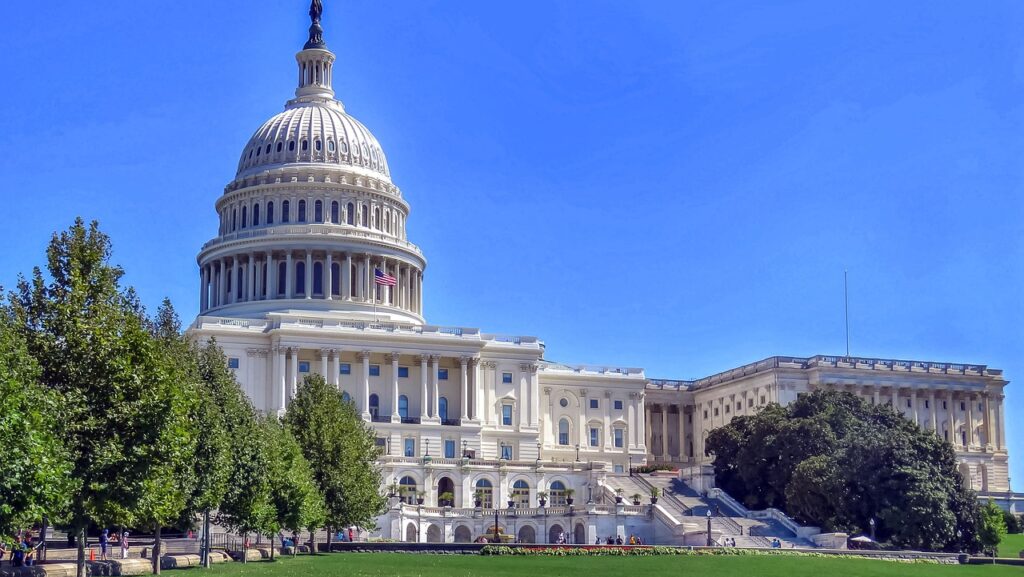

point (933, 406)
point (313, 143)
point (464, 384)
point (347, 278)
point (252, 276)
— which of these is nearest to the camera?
point (464, 384)

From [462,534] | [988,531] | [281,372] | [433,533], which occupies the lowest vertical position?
[462,534]

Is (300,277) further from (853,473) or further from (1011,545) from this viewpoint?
(1011,545)

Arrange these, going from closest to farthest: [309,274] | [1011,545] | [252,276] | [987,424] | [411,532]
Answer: [411,532], [1011,545], [309,274], [252,276], [987,424]

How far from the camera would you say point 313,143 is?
536 feet

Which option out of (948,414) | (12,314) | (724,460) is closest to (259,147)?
(724,460)

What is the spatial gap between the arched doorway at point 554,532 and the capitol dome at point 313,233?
137 feet

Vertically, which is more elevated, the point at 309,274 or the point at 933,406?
the point at 309,274

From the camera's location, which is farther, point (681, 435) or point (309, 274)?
point (681, 435)

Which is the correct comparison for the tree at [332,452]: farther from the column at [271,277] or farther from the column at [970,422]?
the column at [970,422]

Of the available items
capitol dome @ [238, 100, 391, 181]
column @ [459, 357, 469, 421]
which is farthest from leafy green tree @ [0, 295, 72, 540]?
capitol dome @ [238, 100, 391, 181]

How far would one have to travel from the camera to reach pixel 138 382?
45844 mm

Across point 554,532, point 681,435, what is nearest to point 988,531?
point 554,532

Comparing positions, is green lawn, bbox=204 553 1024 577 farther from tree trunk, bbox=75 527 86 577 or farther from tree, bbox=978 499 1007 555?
tree, bbox=978 499 1007 555

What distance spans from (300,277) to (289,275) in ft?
6.48
